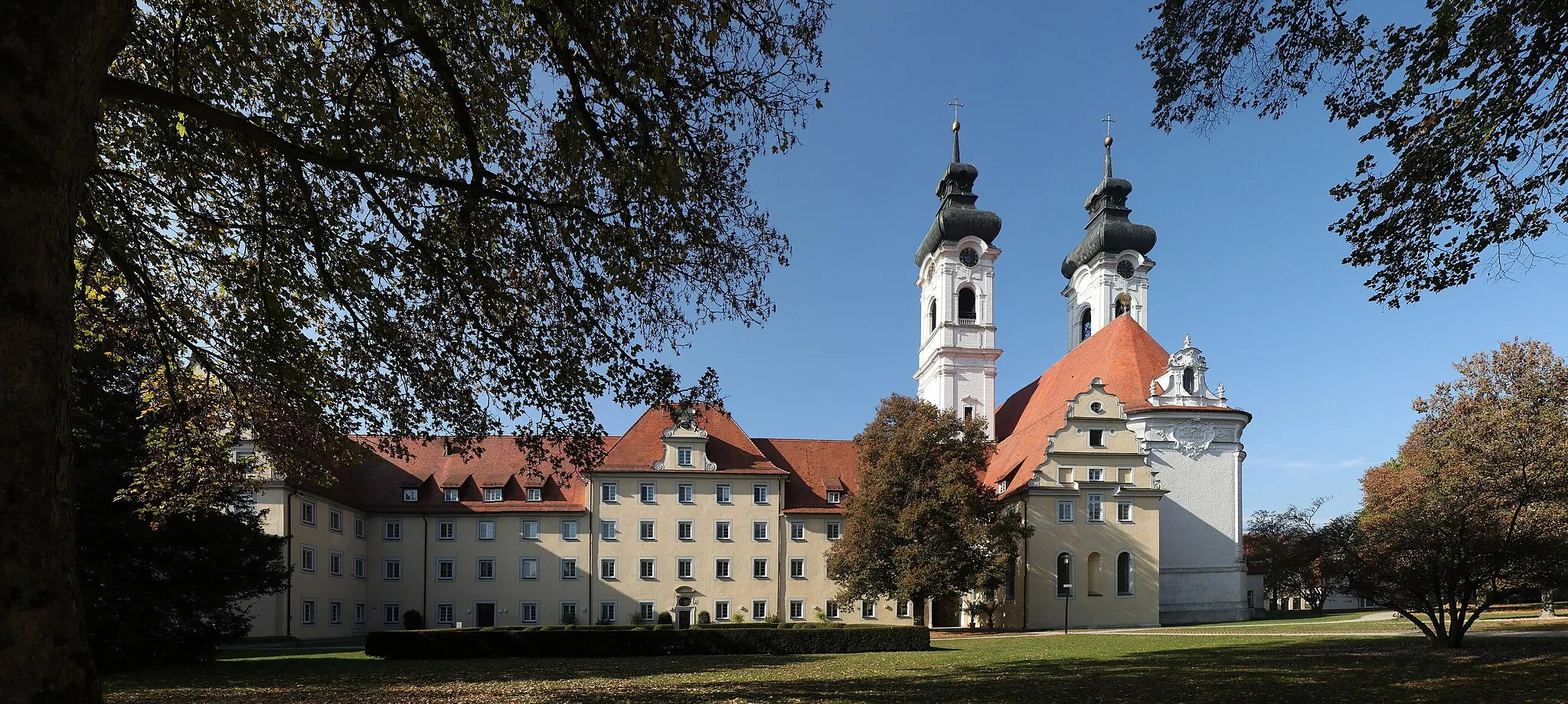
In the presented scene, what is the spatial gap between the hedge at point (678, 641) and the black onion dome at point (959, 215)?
1228 inches

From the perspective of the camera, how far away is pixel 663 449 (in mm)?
46656

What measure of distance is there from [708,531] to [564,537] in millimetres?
7245

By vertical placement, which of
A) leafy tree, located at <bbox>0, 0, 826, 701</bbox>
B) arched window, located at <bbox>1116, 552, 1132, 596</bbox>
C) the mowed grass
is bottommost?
arched window, located at <bbox>1116, 552, 1132, 596</bbox>

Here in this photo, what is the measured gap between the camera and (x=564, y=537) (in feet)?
150

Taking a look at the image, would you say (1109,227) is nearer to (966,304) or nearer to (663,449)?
(966,304)

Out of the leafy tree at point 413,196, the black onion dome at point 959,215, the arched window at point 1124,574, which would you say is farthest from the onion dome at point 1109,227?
the leafy tree at point 413,196

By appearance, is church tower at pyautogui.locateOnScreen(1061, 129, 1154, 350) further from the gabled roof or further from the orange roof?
the gabled roof

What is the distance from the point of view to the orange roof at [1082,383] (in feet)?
151

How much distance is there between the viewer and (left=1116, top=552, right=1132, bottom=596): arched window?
41969 millimetres

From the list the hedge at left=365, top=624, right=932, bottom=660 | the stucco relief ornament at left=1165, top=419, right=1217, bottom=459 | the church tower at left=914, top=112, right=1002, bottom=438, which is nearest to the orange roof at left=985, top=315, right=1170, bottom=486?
the stucco relief ornament at left=1165, top=419, right=1217, bottom=459

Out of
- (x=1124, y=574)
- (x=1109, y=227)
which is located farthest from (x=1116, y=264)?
(x=1124, y=574)

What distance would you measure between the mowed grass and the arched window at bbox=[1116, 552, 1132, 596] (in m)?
15.6

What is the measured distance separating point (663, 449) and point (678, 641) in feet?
59.5

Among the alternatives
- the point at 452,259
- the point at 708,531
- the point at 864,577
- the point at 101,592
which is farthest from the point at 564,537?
the point at 452,259
